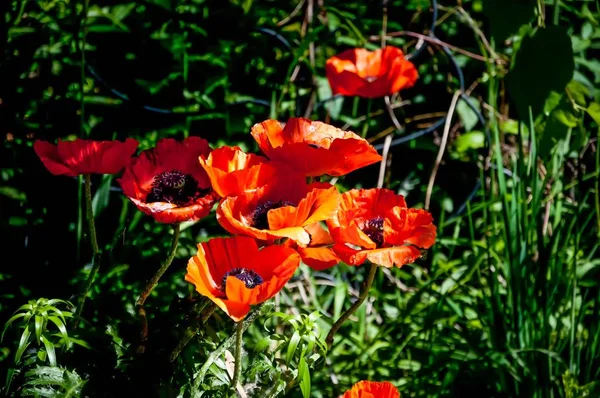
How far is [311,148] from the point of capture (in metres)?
0.92

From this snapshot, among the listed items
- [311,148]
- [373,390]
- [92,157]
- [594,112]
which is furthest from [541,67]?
[92,157]

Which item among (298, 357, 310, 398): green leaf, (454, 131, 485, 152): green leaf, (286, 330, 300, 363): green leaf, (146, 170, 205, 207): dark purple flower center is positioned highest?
(146, 170, 205, 207): dark purple flower center

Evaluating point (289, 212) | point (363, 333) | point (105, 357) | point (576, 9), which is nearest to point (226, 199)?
point (289, 212)

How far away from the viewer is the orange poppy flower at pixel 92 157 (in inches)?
37.5

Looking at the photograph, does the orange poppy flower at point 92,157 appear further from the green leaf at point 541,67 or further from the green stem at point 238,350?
the green leaf at point 541,67

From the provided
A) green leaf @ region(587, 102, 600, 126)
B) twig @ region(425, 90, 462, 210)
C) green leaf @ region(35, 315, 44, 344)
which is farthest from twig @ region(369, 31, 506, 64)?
green leaf @ region(35, 315, 44, 344)

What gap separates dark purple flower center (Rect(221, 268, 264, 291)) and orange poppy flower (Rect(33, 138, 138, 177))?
0.19 metres

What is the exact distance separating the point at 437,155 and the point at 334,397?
0.80 m

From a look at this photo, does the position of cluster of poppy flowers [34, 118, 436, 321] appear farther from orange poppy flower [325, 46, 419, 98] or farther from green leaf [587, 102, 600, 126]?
orange poppy flower [325, 46, 419, 98]

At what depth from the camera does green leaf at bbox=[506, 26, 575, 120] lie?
1039 mm

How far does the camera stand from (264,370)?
41.4 inches

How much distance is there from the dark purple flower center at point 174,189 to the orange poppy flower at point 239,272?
0.25 feet

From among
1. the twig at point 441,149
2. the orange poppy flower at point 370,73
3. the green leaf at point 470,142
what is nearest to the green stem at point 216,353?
the orange poppy flower at point 370,73

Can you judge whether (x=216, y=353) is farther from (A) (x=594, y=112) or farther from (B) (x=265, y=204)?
(A) (x=594, y=112)
